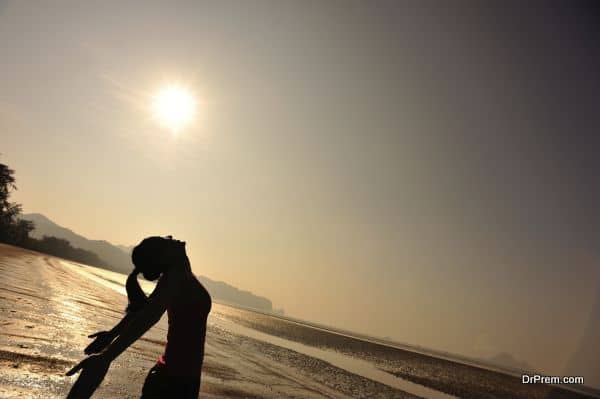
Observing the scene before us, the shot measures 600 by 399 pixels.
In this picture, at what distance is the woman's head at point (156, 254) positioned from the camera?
2.64 metres

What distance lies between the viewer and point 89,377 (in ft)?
5.74

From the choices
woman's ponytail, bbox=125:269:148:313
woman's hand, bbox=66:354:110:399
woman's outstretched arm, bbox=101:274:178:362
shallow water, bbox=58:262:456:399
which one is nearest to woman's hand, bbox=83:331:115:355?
woman's ponytail, bbox=125:269:148:313

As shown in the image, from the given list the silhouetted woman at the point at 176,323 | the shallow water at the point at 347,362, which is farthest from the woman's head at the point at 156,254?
the shallow water at the point at 347,362

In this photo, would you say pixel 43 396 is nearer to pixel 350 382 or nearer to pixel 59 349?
pixel 59 349

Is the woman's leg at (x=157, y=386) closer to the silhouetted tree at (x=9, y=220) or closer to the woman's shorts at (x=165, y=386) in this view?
the woman's shorts at (x=165, y=386)

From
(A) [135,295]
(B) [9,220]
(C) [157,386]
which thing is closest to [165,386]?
(C) [157,386]

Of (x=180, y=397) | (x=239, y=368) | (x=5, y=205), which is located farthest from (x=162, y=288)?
(x=5, y=205)

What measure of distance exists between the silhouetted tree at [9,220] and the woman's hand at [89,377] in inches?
2766

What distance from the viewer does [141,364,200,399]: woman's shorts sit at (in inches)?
101

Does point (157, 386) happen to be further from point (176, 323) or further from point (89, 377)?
point (89, 377)

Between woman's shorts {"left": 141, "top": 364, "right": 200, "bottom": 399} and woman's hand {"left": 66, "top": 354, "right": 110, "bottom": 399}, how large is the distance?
859 mm

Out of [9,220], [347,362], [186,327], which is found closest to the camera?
[186,327]

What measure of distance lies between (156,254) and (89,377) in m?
1.05

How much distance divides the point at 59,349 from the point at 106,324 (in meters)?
6.63
